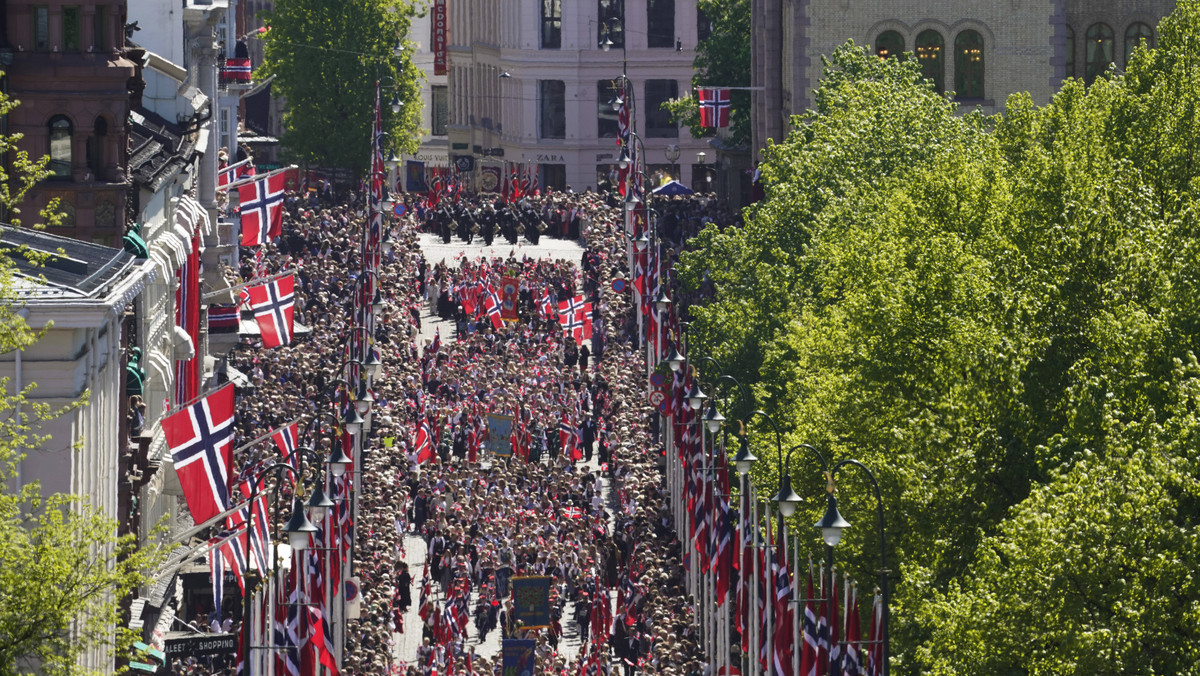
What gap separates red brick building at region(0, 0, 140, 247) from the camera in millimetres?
50062

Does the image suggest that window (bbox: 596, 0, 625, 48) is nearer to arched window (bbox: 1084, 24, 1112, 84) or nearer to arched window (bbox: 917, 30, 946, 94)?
arched window (bbox: 1084, 24, 1112, 84)

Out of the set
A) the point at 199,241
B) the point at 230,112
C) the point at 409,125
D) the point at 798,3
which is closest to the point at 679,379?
the point at 199,241

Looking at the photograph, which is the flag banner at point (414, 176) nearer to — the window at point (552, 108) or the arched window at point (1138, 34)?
the window at point (552, 108)

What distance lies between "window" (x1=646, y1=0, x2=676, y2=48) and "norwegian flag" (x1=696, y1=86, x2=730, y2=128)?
158 ft

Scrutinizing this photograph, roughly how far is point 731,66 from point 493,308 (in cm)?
3261

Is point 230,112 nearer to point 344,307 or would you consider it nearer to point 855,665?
point 344,307

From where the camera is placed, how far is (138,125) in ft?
200

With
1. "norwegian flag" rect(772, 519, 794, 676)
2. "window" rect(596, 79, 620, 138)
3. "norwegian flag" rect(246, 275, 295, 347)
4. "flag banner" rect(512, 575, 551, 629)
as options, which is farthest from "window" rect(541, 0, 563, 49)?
"norwegian flag" rect(772, 519, 794, 676)

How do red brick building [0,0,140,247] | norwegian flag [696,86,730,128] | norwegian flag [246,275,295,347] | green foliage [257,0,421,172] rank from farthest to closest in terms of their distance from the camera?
green foliage [257,0,421,172], norwegian flag [696,86,730,128], norwegian flag [246,275,295,347], red brick building [0,0,140,247]

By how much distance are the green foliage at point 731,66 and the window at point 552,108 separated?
2898cm

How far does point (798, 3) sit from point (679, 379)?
28718mm

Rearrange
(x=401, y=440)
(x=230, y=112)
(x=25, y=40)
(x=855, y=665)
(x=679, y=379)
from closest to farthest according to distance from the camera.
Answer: (x=855, y=665)
(x=25, y=40)
(x=679, y=379)
(x=401, y=440)
(x=230, y=112)

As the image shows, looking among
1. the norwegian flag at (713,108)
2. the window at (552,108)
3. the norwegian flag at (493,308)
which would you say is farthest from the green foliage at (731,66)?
the window at (552,108)

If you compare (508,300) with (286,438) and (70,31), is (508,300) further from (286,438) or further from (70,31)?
(286,438)
